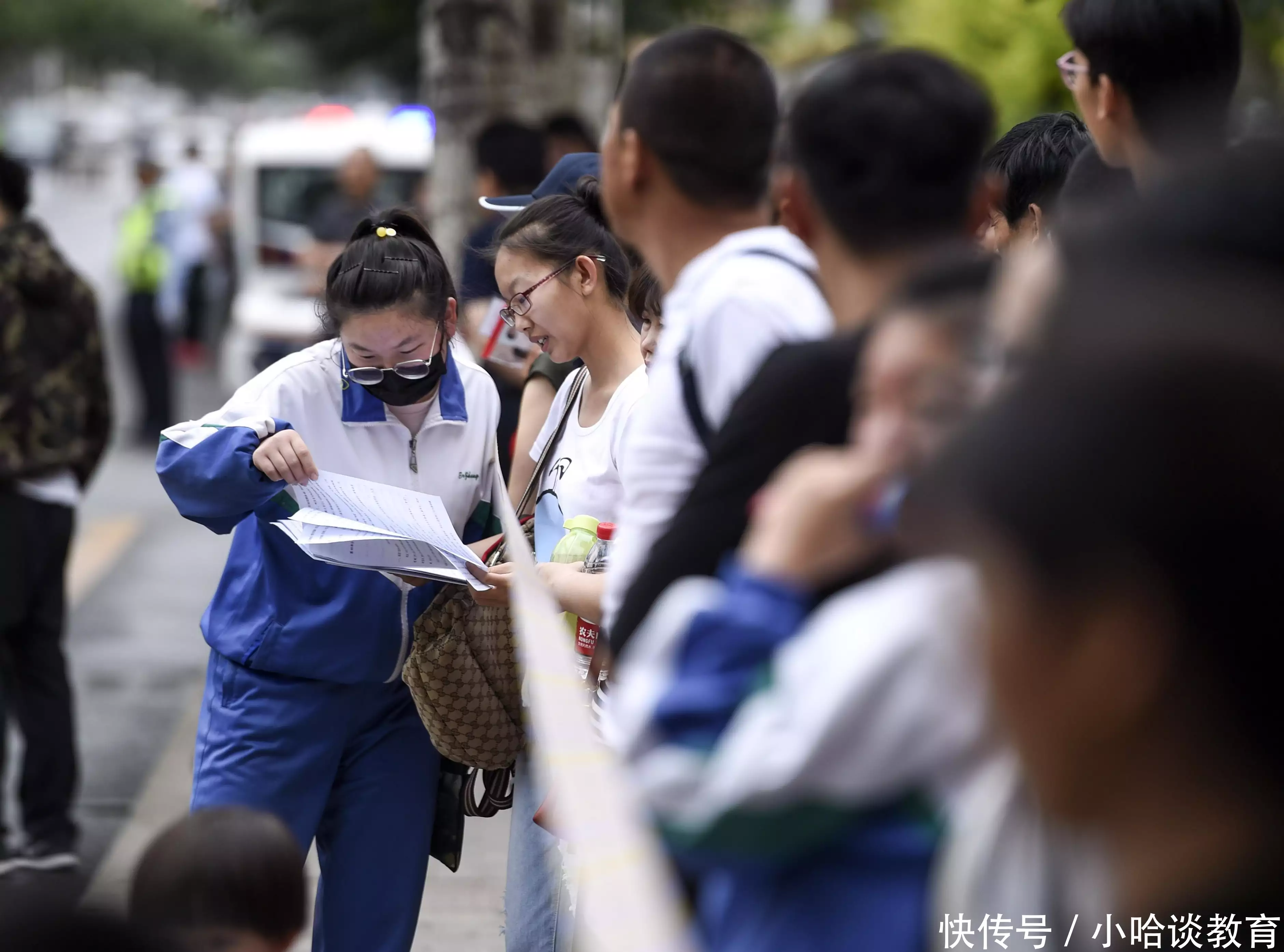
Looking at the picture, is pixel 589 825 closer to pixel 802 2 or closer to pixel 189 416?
pixel 189 416

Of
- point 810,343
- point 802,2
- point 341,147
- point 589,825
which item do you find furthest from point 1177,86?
point 802,2

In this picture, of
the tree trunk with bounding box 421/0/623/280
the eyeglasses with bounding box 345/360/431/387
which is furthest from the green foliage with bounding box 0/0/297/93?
the eyeglasses with bounding box 345/360/431/387

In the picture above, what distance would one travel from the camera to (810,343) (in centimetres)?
175

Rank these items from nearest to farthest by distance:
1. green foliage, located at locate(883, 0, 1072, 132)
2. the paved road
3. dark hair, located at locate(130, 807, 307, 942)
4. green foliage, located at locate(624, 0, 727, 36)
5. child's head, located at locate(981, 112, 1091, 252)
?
dark hair, located at locate(130, 807, 307, 942)
child's head, located at locate(981, 112, 1091, 252)
the paved road
green foliage, located at locate(883, 0, 1072, 132)
green foliage, located at locate(624, 0, 727, 36)

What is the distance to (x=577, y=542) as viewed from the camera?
9.48 ft

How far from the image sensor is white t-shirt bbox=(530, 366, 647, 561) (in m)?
3.01

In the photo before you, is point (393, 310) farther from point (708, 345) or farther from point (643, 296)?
point (708, 345)

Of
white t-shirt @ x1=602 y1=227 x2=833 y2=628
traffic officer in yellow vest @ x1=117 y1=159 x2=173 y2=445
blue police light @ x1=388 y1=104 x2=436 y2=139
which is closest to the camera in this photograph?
white t-shirt @ x1=602 y1=227 x2=833 y2=628

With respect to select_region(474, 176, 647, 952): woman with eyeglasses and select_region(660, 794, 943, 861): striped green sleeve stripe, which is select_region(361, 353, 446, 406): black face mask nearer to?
select_region(474, 176, 647, 952): woman with eyeglasses

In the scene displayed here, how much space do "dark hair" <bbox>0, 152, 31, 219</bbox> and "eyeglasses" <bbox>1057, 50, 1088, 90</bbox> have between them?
154 inches

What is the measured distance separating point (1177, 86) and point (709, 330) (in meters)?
1.15

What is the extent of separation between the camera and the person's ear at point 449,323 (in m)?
3.37

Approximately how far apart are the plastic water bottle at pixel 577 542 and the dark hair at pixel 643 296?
45 cm

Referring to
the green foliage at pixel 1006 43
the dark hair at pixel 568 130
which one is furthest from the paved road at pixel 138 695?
the green foliage at pixel 1006 43
